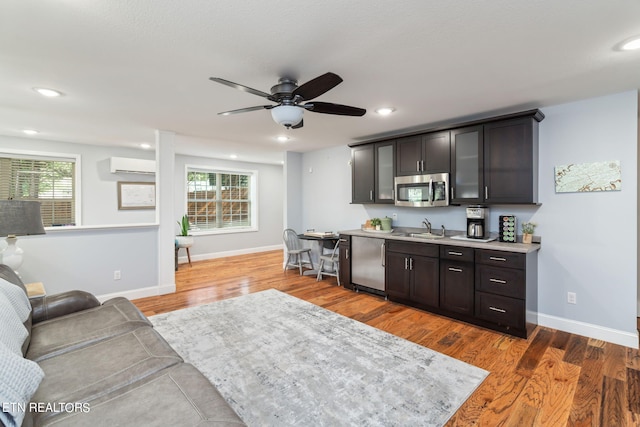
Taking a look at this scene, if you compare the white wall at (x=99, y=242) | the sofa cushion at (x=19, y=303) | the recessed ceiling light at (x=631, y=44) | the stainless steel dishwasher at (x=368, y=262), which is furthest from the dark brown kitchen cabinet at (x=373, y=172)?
the sofa cushion at (x=19, y=303)

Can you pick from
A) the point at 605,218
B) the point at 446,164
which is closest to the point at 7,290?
the point at 446,164

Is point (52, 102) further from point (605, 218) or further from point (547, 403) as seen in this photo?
point (605, 218)

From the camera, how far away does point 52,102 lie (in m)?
3.16

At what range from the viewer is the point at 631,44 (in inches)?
77.1

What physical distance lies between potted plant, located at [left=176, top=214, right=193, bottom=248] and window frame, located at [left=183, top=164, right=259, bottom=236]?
340 millimetres

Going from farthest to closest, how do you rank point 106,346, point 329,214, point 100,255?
point 329,214 → point 100,255 → point 106,346

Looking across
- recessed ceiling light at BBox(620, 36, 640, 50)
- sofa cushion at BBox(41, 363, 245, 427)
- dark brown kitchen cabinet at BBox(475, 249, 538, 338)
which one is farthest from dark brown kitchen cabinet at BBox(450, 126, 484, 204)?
sofa cushion at BBox(41, 363, 245, 427)

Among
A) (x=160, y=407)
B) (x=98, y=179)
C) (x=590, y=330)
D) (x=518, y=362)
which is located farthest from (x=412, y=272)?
(x=98, y=179)

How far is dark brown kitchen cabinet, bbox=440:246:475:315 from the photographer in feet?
10.9

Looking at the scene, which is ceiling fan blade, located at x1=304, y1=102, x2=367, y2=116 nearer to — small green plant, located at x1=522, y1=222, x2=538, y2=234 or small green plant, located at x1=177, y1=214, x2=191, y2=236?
small green plant, located at x1=522, y1=222, x2=538, y2=234

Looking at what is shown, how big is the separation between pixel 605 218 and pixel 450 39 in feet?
8.26

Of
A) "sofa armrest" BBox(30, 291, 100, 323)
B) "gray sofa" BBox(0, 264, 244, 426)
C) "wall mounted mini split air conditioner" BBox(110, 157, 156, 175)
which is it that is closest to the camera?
"gray sofa" BBox(0, 264, 244, 426)

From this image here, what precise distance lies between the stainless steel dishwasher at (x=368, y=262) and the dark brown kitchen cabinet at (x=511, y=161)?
1.53m

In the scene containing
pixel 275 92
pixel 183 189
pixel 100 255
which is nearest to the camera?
pixel 275 92
